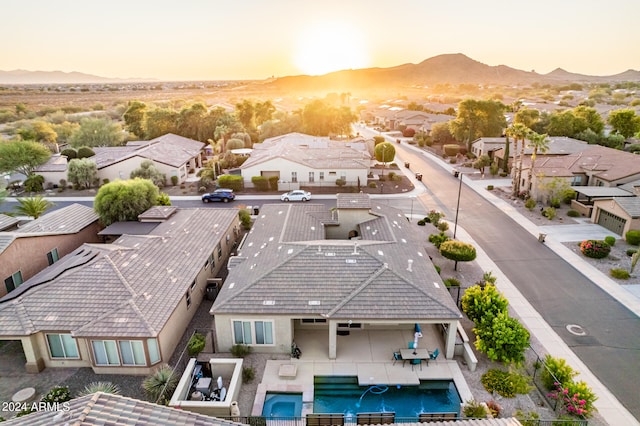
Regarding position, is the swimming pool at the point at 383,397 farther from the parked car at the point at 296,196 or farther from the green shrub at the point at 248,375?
the parked car at the point at 296,196

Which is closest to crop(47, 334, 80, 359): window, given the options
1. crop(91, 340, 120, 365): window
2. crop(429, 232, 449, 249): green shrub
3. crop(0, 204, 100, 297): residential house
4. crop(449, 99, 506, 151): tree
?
crop(91, 340, 120, 365): window

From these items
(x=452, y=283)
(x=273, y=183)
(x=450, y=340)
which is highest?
(x=273, y=183)

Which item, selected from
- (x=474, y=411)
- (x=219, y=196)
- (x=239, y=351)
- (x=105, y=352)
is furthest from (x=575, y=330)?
(x=219, y=196)

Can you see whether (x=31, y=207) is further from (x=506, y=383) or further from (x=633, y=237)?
(x=633, y=237)

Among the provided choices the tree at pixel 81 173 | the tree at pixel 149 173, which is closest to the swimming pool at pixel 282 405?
the tree at pixel 149 173

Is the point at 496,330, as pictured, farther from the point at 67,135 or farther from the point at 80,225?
the point at 67,135

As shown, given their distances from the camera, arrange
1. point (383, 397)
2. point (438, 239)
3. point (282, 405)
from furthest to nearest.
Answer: point (438, 239) → point (383, 397) → point (282, 405)

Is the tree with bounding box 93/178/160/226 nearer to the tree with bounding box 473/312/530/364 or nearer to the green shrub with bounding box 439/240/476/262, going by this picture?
the green shrub with bounding box 439/240/476/262
